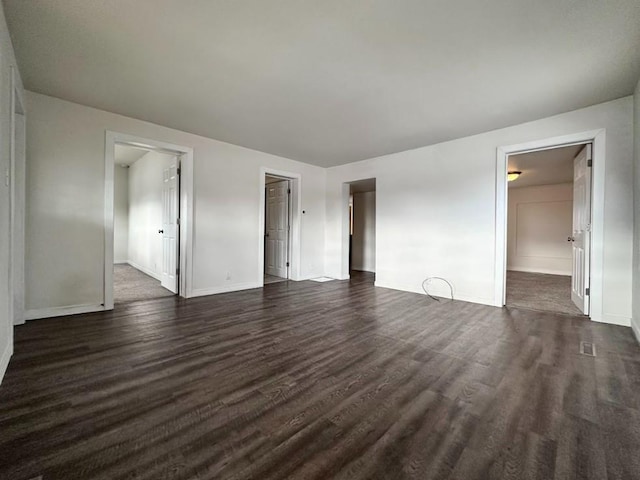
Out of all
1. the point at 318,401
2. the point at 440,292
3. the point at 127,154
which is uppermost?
the point at 127,154

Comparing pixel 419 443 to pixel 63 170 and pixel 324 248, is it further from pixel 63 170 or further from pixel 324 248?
pixel 324 248

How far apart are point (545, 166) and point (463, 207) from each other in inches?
107

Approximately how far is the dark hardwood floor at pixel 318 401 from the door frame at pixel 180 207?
805mm

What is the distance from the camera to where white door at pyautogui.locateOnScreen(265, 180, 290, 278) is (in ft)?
19.7

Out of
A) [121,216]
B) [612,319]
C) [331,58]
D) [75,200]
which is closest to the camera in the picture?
[331,58]

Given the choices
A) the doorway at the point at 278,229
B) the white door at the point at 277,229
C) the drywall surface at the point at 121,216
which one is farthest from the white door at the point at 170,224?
the drywall surface at the point at 121,216

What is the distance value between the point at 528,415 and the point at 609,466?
346 millimetres

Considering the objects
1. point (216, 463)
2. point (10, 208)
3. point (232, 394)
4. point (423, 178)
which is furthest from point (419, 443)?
point (423, 178)

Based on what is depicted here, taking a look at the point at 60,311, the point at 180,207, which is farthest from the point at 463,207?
the point at 60,311

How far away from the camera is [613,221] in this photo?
10.2 ft

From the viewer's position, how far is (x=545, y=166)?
5.42 metres

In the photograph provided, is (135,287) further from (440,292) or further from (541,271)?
(541,271)

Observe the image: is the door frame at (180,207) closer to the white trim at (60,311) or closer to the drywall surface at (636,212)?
the white trim at (60,311)

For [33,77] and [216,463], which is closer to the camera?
[216,463]
